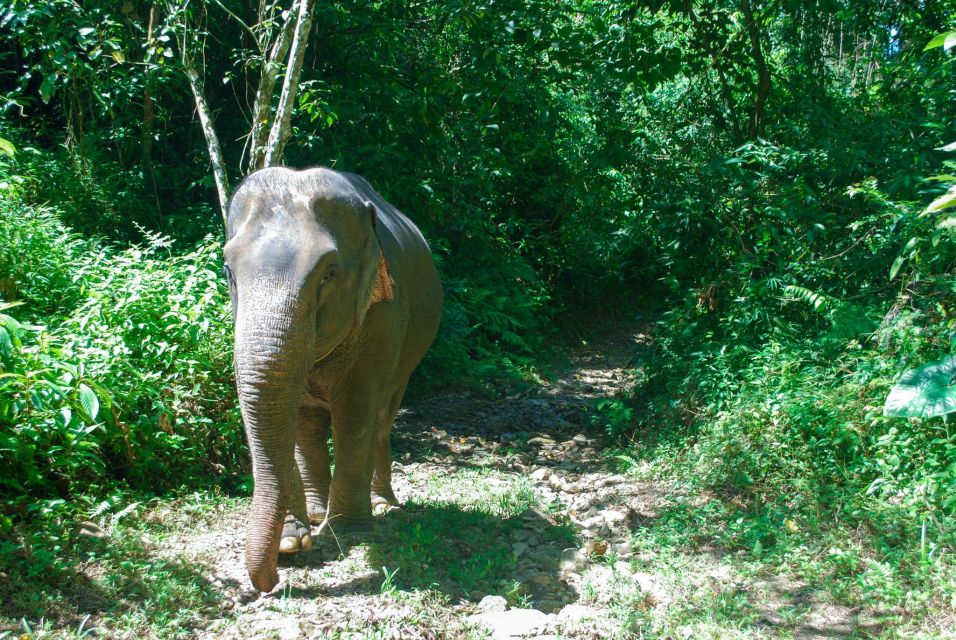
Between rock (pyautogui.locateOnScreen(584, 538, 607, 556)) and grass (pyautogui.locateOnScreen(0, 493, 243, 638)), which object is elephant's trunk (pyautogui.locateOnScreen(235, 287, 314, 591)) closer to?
grass (pyautogui.locateOnScreen(0, 493, 243, 638))

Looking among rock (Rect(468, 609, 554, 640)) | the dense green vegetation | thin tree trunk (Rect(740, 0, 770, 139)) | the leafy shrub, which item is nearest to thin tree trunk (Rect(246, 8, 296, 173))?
the dense green vegetation

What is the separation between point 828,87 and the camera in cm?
1041

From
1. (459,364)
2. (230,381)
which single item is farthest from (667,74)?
(230,381)

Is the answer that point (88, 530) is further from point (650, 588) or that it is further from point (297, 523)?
point (650, 588)

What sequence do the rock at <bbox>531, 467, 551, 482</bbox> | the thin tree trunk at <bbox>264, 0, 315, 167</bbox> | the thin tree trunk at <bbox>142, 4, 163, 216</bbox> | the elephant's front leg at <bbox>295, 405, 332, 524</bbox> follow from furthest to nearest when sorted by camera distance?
1. the thin tree trunk at <bbox>142, 4, 163, 216</bbox>
2. the rock at <bbox>531, 467, 551, 482</bbox>
3. the thin tree trunk at <bbox>264, 0, 315, 167</bbox>
4. the elephant's front leg at <bbox>295, 405, 332, 524</bbox>

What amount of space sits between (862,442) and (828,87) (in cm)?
648

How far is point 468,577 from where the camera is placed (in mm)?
4598

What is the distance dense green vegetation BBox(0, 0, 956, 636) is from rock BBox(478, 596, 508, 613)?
4.52ft

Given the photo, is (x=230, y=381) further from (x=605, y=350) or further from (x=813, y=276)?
(x=605, y=350)

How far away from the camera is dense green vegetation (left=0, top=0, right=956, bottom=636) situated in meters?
4.89

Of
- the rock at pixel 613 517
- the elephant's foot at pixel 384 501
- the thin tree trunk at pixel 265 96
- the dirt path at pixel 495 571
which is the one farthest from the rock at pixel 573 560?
the thin tree trunk at pixel 265 96

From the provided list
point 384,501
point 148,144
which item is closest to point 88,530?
point 384,501

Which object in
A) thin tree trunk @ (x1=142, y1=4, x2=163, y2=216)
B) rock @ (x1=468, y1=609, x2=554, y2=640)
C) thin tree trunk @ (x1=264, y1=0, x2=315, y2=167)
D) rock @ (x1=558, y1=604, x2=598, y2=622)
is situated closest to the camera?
rock @ (x1=468, y1=609, x2=554, y2=640)

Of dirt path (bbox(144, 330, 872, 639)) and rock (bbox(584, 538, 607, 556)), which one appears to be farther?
rock (bbox(584, 538, 607, 556))
